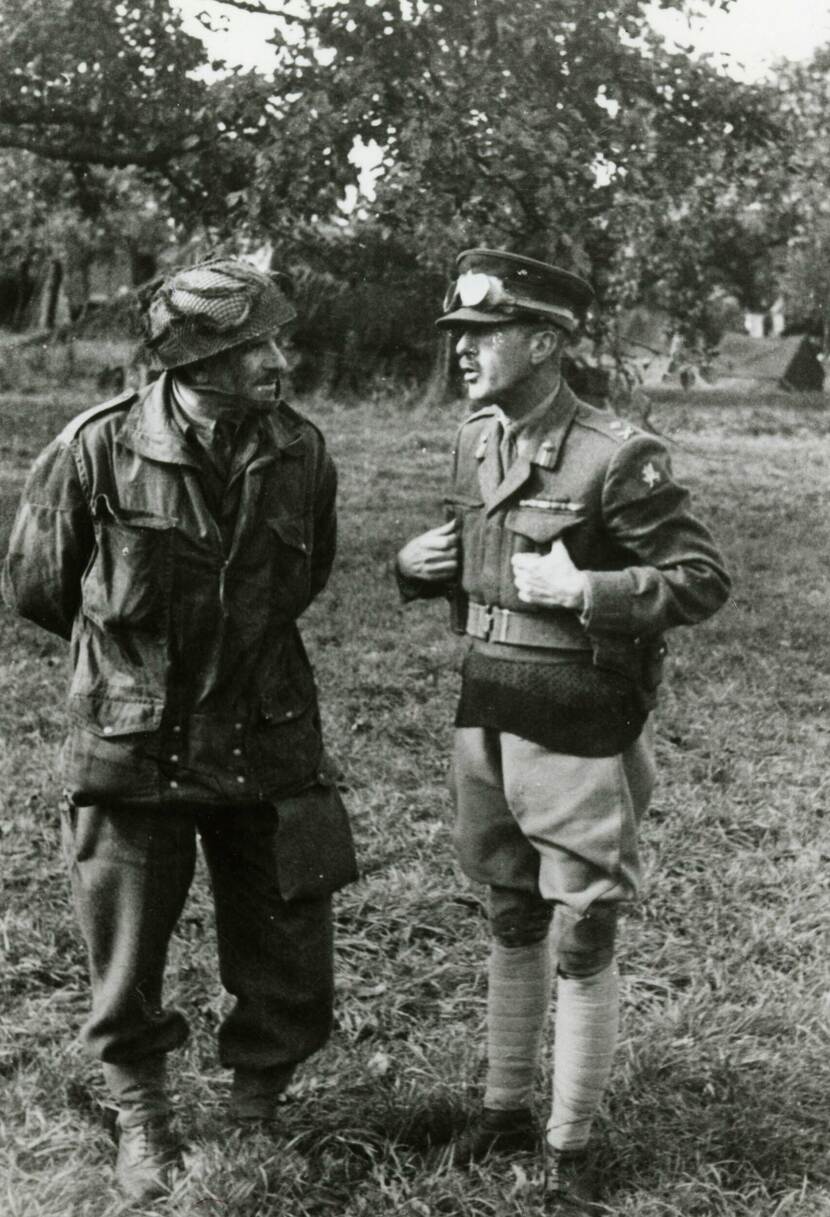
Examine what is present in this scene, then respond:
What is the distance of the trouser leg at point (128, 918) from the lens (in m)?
3.18

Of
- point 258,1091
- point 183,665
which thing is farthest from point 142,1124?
point 183,665

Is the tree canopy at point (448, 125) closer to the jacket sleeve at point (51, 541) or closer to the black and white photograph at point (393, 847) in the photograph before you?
the black and white photograph at point (393, 847)

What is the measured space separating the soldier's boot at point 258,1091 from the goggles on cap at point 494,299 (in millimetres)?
1930

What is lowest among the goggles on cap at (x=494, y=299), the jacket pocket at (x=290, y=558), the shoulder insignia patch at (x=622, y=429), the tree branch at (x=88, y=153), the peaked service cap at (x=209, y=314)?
the jacket pocket at (x=290, y=558)

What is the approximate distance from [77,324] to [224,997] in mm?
20632

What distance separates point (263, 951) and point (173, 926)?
23 centimetres

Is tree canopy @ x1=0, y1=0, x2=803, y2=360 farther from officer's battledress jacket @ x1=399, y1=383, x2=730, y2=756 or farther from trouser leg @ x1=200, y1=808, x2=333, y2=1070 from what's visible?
trouser leg @ x1=200, y1=808, x2=333, y2=1070

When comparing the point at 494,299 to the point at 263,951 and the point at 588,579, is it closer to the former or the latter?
the point at 588,579

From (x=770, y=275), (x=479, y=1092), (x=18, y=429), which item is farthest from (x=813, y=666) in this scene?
(x=770, y=275)

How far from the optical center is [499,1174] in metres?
3.33

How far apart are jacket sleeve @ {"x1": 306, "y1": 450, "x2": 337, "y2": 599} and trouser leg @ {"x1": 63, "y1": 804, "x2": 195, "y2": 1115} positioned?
2.44ft

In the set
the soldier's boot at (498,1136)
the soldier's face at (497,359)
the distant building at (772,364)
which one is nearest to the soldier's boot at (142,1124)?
the soldier's boot at (498,1136)

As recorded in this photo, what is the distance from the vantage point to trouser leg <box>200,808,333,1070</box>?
10.9 feet

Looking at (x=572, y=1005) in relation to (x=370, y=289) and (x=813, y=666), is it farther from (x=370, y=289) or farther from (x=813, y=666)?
(x=370, y=289)
